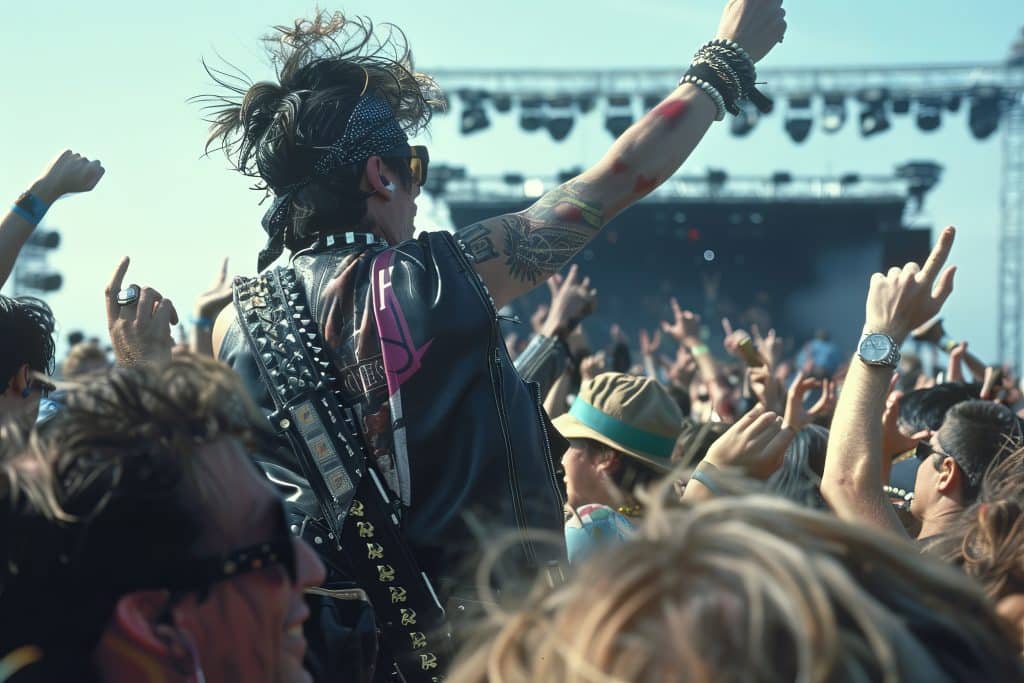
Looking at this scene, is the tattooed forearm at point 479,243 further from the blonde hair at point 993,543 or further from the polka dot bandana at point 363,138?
the blonde hair at point 993,543

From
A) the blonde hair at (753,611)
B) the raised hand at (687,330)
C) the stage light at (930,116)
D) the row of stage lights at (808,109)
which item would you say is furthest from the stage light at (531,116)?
the blonde hair at (753,611)

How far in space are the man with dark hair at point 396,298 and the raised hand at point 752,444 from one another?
1.70 feet

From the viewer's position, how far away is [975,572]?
2.04 m

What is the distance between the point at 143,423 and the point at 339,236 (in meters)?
1.28

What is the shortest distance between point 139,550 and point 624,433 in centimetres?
264

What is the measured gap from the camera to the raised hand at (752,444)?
9.61 ft

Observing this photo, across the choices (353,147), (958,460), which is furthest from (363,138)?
(958,460)

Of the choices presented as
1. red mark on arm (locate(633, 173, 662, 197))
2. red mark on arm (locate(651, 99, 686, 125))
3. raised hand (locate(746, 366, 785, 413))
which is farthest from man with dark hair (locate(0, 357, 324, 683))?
raised hand (locate(746, 366, 785, 413))

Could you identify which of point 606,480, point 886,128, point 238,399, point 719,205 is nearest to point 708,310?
point 719,205

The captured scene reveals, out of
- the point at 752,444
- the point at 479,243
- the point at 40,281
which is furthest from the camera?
the point at 40,281

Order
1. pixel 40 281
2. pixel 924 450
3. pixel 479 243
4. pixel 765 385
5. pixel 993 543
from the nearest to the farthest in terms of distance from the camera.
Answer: pixel 993 543, pixel 479 243, pixel 924 450, pixel 765 385, pixel 40 281

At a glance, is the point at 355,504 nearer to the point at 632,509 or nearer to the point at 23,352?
the point at 23,352

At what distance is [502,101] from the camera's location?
30641 mm

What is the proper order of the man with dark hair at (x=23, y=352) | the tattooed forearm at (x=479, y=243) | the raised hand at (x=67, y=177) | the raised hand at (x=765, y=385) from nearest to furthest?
the tattooed forearm at (x=479, y=243)
the man with dark hair at (x=23, y=352)
the raised hand at (x=67, y=177)
the raised hand at (x=765, y=385)
